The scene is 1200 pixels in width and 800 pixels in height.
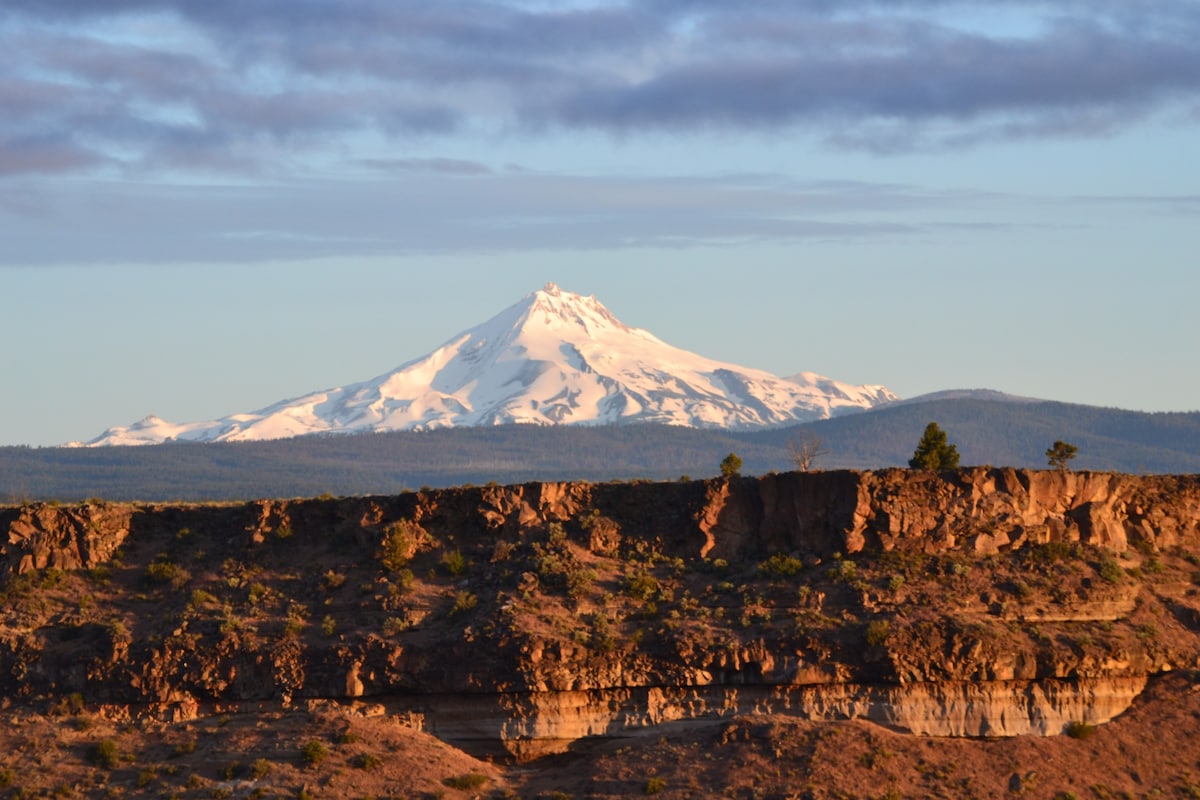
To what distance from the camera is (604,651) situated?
237 ft

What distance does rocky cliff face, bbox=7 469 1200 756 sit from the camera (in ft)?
236

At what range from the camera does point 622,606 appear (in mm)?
74938

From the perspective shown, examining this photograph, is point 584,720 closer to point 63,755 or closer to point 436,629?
point 436,629

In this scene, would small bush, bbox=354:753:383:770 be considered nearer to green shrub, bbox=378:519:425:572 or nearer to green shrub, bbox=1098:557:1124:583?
green shrub, bbox=378:519:425:572

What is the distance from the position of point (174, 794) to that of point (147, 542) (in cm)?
1754

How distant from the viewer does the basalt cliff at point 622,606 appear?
72000mm

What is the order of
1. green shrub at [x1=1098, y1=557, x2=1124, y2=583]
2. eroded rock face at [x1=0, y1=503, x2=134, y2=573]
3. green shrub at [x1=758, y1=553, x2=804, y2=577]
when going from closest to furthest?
1. green shrub at [x1=758, y1=553, x2=804, y2=577]
2. green shrub at [x1=1098, y1=557, x2=1124, y2=583]
3. eroded rock face at [x1=0, y1=503, x2=134, y2=573]

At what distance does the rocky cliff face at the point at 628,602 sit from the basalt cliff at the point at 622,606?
0.10m

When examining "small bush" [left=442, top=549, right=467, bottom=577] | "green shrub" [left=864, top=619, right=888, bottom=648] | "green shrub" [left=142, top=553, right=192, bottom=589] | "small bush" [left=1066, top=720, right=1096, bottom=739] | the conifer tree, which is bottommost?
"small bush" [left=1066, top=720, right=1096, bottom=739]

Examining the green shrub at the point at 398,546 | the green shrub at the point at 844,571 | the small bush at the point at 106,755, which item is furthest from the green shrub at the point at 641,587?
the small bush at the point at 106,755

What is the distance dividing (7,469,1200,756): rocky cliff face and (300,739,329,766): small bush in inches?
189

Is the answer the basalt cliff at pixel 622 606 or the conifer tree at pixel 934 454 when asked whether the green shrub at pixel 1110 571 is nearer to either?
the basalt cliff at pixel 622 606

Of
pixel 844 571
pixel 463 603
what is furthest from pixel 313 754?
pixel 844 571

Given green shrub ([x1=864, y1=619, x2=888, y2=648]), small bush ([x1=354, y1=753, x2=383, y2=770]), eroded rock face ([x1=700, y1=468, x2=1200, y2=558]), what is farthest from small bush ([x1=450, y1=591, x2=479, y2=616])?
green shrub ([x1=864, y1=619, x2=888, y2=648])
